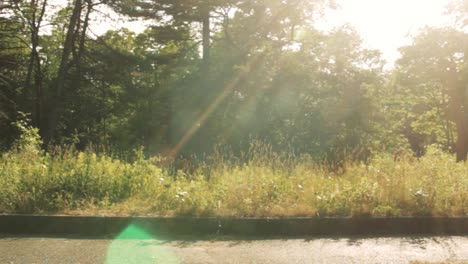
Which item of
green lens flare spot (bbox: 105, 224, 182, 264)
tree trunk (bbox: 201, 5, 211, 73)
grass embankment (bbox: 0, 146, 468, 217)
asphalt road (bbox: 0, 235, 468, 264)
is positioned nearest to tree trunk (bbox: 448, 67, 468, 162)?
tree trunk (bbox: 201, 5, 211, 73)

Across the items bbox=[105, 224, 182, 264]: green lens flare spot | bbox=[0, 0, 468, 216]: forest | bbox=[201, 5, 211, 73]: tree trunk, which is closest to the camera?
bbox=[105, 224, 182, 264]: green lens flare spot

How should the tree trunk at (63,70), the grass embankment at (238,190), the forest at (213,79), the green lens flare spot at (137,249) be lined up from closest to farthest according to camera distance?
the green lens flare spot at (137,249), the grass embankment at (238,190), the tree trunk at (63,70), the forest at (213,79)

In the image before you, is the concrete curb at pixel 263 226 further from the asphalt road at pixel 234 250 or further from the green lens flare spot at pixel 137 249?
the asphalt road at pixel 234 250

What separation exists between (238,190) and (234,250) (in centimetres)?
178

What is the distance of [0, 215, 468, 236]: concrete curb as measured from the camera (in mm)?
6629

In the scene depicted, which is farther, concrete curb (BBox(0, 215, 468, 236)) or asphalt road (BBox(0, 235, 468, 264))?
concrete curb (BBox(0, 215, 468, 236))

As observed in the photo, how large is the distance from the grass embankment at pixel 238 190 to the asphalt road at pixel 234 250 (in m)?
0.72

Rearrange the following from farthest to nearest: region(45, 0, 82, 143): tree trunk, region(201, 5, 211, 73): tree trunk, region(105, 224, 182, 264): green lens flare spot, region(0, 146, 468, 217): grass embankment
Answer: region(201, 5, 211, 73): tree trunk
region(45, 0, 82, 143): tree trunk
region(0, 146, 468, 217): grass embankment
region(105, 224, 182, 264): green lens flare spot

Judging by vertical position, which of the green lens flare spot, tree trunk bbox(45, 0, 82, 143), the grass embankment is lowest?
the green lens flare spot

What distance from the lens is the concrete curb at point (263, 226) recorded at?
6.63 m

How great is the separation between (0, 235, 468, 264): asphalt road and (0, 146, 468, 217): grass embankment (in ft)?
2.37

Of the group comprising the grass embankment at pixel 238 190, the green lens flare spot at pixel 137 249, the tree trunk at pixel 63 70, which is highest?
the tree trunk at pixel 63 70

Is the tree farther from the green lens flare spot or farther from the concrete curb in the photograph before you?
the green lens flare spot

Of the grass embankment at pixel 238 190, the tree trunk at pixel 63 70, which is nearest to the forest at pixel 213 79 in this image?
the tree trunk at pixel 63 70
